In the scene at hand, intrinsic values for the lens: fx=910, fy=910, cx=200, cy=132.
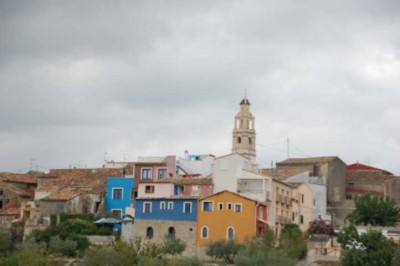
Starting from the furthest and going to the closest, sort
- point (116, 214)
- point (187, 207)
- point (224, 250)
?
1. point (116, 214)
2. point (187, 207)
3. point (224, 250)

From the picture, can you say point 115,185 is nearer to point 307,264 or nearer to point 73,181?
point 73,181

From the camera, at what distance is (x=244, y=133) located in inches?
4218

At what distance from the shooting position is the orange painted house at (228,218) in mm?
76312

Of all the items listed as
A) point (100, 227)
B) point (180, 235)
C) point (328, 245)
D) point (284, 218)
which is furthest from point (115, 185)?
point (328, 245)

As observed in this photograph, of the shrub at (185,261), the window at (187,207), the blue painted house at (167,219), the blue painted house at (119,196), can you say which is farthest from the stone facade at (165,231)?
the shrub at (185,261)

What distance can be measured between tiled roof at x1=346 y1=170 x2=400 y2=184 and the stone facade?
74.6 feet

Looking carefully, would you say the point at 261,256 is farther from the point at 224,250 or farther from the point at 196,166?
the point at 196,166

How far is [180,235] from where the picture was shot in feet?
254

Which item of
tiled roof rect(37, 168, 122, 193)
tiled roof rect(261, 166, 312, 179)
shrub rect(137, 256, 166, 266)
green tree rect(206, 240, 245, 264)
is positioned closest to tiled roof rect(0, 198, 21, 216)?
tiled roof rect(37, 168, 122, 193)

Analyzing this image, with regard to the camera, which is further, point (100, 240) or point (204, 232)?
point (100, 240)

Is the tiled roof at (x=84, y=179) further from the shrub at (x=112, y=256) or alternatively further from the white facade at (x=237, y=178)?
the shrub at (x=112, y=256)

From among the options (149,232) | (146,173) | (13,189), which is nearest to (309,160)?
(146,173)

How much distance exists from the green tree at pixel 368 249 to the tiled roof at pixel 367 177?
2451 cm

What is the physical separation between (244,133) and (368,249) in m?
42.4
